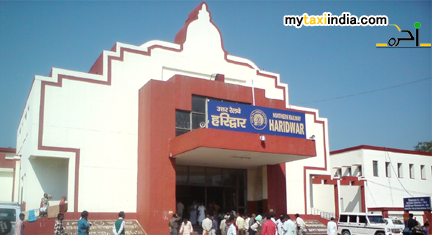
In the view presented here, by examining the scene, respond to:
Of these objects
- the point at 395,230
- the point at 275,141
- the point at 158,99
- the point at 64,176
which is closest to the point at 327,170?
the point at 395,230

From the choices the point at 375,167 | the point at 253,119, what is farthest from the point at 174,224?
the point at 375,167

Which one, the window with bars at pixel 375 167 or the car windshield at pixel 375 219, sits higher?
the window with bars at pixel 375 167

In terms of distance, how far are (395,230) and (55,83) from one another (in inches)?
804

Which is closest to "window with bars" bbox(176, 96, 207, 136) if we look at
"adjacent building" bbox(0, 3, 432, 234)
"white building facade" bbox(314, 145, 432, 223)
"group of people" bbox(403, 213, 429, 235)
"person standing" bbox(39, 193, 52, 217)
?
"adjacent building" bbox(0, 3, 432, 234)

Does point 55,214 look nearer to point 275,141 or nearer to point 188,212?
point 188,212

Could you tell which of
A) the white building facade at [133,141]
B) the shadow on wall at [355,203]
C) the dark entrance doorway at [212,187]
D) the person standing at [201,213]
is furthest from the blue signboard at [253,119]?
the shadow on wall at [355,203]

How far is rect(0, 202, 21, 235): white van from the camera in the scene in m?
16.5

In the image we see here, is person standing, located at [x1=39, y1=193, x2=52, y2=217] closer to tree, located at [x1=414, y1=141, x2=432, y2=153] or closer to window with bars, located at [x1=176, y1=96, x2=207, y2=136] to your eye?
window with bars, located at [x1=176, y1=96, x2=207, y2=136]

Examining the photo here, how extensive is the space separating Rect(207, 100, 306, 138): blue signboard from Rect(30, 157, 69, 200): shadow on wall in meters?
8.42

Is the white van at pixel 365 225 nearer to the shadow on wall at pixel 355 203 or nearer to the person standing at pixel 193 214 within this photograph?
the person standing at pixel 193 214

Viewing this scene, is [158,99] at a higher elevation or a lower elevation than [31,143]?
higher

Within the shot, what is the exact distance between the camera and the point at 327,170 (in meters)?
30.4

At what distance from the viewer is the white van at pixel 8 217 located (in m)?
16.5

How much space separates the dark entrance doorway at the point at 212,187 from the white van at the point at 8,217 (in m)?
9.77
